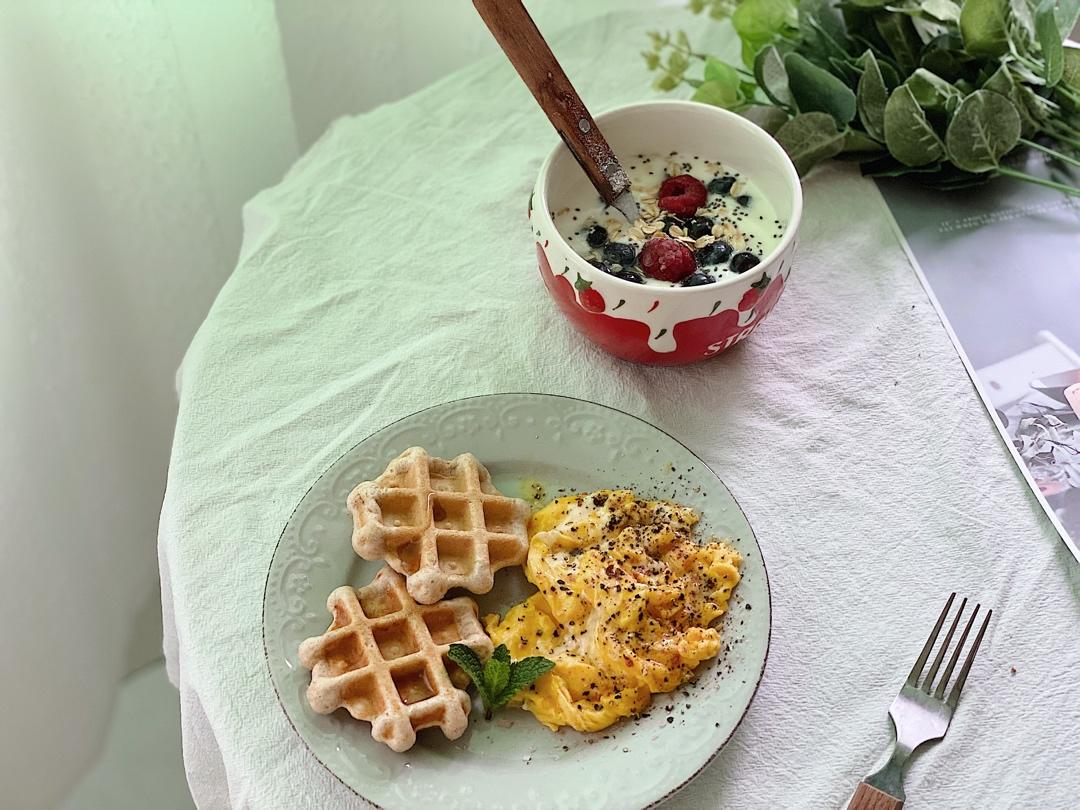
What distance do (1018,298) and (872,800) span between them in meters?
0.67

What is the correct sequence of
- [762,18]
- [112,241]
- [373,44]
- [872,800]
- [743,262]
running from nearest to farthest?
[872,800] → [743,262] → [762,18] → [112,241] → [373,44]

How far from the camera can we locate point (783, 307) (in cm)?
137

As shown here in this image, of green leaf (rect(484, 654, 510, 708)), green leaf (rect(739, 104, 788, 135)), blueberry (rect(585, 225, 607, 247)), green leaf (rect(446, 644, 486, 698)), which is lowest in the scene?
green leaf (rect(739, 104, 788, 135))

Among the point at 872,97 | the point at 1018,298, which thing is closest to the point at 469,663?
the point at 1018,298

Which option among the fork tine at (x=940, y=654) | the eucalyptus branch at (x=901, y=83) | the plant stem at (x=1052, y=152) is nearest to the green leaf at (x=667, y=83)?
the eucalyptus branch at (x=901, y=83)

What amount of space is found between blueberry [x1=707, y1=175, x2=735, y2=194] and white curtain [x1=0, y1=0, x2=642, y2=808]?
2.18 feet

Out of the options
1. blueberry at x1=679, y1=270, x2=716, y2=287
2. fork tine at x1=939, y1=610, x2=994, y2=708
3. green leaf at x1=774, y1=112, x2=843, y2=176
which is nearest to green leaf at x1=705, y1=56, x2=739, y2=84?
green leaf at x1=774, y1=112, x2=843, y2=176

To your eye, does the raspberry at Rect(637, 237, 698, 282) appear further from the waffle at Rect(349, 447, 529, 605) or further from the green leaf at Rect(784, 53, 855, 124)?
the green leaf at Rect(784, 53, 855, 124)

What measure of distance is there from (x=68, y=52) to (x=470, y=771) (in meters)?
1.17

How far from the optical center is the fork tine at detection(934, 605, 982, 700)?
3.42 ft

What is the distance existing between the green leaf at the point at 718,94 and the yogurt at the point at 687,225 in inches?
7.4

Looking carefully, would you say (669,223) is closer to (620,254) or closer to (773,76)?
(620,254)

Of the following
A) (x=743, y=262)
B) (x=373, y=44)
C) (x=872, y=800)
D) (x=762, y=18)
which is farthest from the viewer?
(x=373, y=44)

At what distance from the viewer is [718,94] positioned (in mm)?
1483
